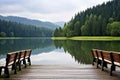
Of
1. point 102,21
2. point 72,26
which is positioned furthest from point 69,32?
point 102,21

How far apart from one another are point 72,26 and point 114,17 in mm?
31575

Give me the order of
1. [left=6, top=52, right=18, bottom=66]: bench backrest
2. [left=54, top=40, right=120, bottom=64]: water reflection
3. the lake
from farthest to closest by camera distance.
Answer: [left=54, top=40, right=120, bottom=64]: water reflection
the lake
[left=6, top=52, right=18, bottom=66]: bench backrest

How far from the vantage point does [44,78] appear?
40.1ft

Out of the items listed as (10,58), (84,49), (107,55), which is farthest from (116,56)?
(84,49)

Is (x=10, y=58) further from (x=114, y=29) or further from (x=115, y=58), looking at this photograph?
(x=114, y=29)

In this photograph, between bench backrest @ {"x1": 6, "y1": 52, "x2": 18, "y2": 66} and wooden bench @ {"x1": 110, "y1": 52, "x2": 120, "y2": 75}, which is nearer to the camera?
wooden bench @ {"x1": 110, "y1": 52, "x2": 120, "y2": 75}

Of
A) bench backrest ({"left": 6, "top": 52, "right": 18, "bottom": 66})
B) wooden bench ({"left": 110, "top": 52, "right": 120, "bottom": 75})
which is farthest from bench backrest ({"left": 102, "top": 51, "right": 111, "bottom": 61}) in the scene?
bench backrest ({"left": 6, "top": 52, "right": 18, "bottom": 66})

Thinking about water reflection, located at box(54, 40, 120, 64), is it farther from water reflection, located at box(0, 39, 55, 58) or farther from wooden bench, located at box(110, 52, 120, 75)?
wooden bench, located at box(110, 52, 120, 75)

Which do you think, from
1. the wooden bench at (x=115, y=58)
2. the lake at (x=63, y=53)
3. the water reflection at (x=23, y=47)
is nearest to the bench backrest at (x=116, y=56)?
the wooden bench at (x=115, y=58)

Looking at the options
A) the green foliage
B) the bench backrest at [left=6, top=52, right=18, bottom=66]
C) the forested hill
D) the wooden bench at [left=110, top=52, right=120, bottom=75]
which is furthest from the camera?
the forested hill

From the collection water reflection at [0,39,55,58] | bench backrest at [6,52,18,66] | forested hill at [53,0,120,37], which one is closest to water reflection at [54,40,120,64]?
water reflection at [0,39,55,58]

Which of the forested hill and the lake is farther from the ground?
the forested hill

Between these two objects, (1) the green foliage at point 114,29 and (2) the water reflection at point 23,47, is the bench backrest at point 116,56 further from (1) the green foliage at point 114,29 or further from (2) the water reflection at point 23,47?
(1) the green foliage at point 114,29

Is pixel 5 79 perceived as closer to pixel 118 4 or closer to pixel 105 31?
pixel 105 31
